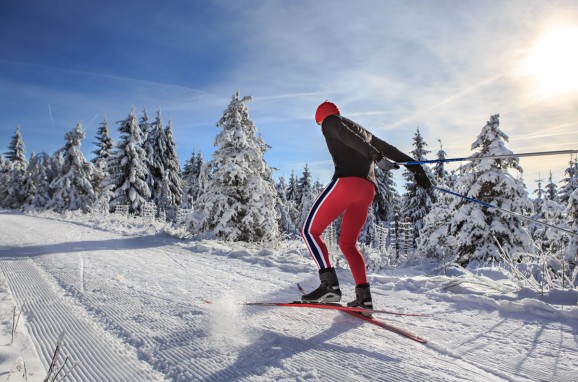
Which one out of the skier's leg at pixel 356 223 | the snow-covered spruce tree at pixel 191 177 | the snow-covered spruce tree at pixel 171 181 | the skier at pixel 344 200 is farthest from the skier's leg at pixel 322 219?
the snow-covered spruce tree at pixel 191 177

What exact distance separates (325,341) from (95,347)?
1587 mm

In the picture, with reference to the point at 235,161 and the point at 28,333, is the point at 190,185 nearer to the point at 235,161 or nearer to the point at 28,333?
the point at 235,161

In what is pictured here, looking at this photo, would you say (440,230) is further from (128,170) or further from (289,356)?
(128,170)

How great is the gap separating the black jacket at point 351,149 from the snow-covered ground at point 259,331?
1395mm

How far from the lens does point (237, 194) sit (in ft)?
47.6

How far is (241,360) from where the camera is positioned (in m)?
2.11

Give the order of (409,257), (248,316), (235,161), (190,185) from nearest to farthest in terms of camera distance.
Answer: (248,316) < (409,257) < (235,161) < (190,185)

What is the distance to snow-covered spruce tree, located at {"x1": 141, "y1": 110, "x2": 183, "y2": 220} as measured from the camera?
33.9 m

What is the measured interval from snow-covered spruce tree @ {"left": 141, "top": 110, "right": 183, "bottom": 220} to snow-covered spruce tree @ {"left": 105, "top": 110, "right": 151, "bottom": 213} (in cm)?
320

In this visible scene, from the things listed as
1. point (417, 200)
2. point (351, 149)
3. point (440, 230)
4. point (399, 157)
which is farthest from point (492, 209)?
point (417, 200)

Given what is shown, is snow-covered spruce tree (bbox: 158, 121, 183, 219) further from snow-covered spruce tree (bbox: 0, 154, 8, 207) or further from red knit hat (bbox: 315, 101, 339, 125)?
red knit hat (bbox: 315, 101, 339, 125)

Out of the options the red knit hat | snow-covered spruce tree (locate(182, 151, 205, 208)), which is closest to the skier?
the red knit hat

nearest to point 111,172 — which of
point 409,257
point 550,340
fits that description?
point 409,257

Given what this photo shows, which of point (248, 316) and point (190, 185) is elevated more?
point (190, 185)
